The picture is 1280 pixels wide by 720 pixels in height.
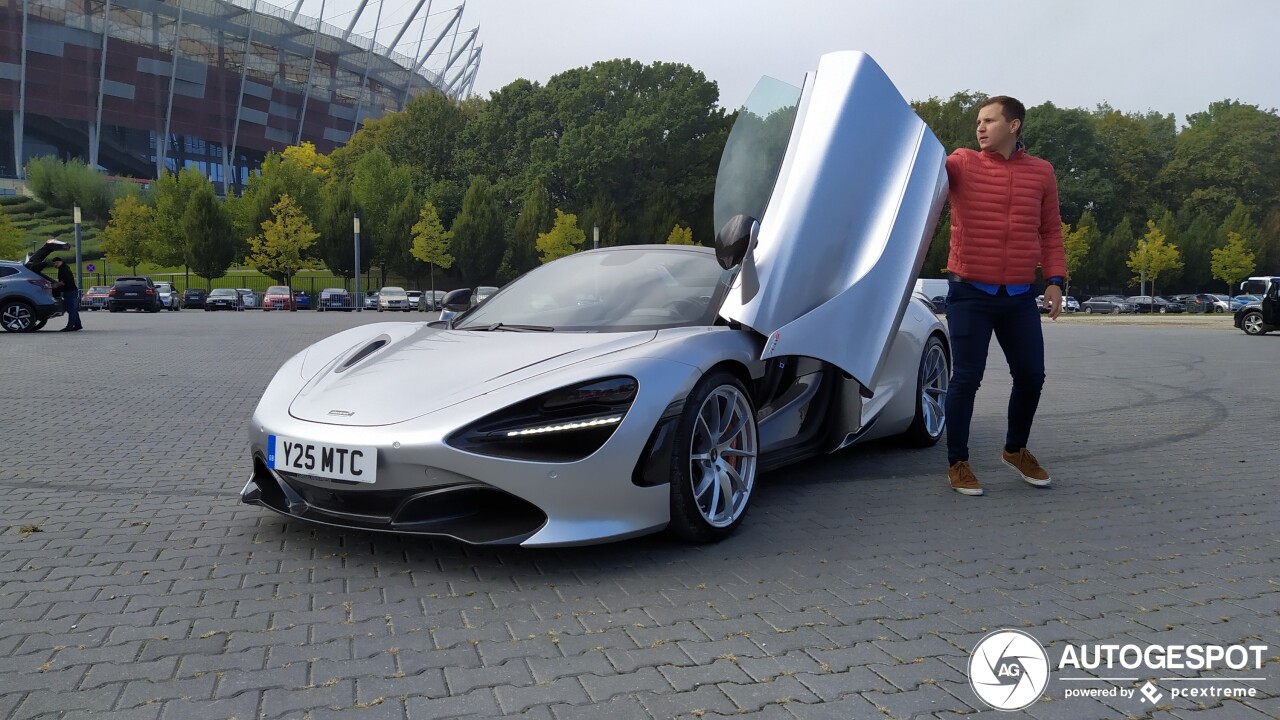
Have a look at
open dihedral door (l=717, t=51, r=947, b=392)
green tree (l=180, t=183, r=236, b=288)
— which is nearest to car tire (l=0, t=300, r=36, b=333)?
open dihedral door (l=717, t=51, r=947, b=392)

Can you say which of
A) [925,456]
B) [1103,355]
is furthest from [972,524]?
[1103,355]

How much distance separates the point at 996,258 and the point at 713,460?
1865mm

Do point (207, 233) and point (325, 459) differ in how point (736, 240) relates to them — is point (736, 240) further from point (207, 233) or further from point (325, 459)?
point (207, 233)

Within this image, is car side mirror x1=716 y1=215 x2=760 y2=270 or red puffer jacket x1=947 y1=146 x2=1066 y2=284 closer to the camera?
car side mirror x1=716 y1=215 x2=760 y2=270

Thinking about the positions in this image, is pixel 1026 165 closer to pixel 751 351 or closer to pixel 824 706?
pixel 751 351

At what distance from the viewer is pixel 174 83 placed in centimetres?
7206

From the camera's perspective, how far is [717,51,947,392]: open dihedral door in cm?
417

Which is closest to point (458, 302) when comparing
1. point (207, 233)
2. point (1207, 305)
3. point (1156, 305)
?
point (207, 233)

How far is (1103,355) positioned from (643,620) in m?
14.5

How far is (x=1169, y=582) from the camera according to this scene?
343 cm

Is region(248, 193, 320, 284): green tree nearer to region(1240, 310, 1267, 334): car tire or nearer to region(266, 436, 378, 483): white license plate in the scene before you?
region(1240, 310, 1267, 334): car tire

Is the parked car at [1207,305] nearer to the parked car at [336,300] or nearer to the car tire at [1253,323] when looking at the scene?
the car tire at [1253,323]

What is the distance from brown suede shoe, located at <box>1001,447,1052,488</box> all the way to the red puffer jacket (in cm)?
98

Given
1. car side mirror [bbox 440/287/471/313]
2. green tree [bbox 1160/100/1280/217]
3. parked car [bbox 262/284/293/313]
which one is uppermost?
green tree [bbox 1160/100/1280/217]
